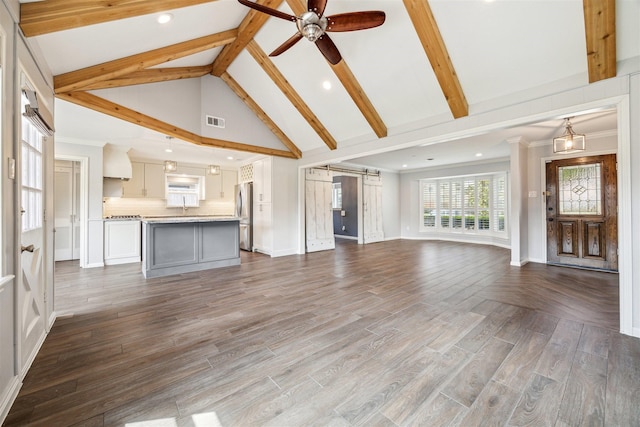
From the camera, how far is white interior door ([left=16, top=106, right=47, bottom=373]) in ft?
6.35

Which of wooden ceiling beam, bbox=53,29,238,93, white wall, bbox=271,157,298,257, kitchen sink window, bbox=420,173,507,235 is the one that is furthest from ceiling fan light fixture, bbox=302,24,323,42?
kitchen sink window, bbox=420,173,507,235

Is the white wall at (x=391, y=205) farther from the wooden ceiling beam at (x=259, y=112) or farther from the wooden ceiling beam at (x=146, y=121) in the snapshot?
the wooden ceiling beam at (x=146, y=121)

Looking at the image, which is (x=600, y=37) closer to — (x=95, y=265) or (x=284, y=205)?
(x=284, y=205)

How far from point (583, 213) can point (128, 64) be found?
7.96 m

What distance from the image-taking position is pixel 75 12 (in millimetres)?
2201

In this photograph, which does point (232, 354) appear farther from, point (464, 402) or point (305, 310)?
point (464, 402)

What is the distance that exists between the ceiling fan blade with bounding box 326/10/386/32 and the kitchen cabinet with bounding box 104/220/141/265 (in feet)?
18.4

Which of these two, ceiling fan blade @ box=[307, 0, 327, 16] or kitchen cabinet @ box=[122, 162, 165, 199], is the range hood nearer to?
kitchen cabinet @ box=[122, 162, 165, 199]

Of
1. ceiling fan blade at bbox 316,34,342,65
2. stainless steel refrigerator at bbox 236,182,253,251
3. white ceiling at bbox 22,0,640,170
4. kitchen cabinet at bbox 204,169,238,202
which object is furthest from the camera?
kitchen cabinet at bbox 204,169,238,202

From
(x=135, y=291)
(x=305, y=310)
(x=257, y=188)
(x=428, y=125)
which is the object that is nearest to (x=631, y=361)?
(x=305, y=310)

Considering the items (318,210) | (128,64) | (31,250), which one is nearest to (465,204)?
(318,210)

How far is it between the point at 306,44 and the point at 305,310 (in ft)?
12.4

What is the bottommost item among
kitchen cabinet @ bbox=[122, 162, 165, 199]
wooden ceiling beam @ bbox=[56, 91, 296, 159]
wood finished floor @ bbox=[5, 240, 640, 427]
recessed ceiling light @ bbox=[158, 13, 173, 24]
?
wood finished floor @ bbox=[5, 240, 640, 427]

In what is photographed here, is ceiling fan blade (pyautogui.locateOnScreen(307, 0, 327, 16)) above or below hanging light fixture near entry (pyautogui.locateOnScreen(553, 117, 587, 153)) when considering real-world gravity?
above
